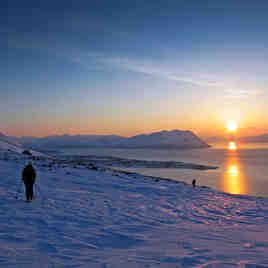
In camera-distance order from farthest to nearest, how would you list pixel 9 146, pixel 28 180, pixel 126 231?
pixel 9 146
pixel 28 180
pixel 126 231

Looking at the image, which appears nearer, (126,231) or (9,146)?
(126,231)

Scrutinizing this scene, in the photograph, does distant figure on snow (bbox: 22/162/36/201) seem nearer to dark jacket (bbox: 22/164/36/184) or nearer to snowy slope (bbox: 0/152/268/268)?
dark jacket (bbox: 22/164/36/184)

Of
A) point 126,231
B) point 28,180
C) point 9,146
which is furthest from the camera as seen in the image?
point 9,146

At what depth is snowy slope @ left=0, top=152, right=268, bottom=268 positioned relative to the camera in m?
5.85

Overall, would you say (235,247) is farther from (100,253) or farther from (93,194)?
(93,194)

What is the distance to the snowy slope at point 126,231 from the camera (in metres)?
5.85

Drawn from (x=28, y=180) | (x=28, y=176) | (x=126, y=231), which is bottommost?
(x=126, y=231)

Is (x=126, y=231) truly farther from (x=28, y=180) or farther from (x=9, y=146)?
(x=9, y=146)

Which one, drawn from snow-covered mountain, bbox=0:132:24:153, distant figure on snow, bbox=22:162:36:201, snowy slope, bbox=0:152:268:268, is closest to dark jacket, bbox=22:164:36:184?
distant figure on snow, bbox=22:162:36:201

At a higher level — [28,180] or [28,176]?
[28,176]

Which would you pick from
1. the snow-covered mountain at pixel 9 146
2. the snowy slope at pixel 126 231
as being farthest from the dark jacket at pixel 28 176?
the snow-covered mountain at pixel 9 146

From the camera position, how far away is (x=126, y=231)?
8.27 m

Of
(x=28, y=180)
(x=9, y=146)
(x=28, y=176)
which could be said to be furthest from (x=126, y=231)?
(x=9, y=146)

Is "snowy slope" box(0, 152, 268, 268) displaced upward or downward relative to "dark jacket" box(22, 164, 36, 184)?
downward
